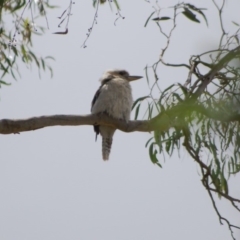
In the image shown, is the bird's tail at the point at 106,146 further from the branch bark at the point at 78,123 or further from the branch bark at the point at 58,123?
the branch bark at the point at 58,123

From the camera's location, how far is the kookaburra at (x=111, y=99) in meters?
4.71

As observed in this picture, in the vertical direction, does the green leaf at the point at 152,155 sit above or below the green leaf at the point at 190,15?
below

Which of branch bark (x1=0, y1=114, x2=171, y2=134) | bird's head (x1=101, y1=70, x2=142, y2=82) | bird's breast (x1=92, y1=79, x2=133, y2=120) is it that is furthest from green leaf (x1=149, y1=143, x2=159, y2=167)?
bird's head (x1=101, y1=70, x2=142, y2=82)

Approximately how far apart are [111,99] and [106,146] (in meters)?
0.44

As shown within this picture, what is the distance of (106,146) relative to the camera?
5.24 m

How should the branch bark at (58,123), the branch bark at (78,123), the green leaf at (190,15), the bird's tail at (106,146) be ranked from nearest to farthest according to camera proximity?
the branch bark at (78,123) < the green leaf at (190,15) < the branch bark at (58,123) < the bird's tail at (106,146)

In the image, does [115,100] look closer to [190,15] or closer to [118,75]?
[118,75]

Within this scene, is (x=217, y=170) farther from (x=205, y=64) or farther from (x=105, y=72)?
(x=105, y=72)

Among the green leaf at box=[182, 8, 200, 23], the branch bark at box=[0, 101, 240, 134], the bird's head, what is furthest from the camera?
the bird's head

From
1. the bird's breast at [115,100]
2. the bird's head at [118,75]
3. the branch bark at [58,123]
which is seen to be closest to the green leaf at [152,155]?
the branch bark at [58,123]

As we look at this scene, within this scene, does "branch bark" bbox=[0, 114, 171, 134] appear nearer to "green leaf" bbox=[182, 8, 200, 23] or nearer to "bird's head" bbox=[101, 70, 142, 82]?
"green leaf" bbox=[182, 8, 200, 23]

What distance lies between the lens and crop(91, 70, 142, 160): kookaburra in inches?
185

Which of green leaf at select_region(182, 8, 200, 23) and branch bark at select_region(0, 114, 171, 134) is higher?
green leaf at select_region(182, 8, 200, 23)

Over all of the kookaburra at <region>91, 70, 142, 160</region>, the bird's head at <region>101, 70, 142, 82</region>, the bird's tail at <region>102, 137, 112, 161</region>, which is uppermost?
the bird's head at <region>101, 70, 142, 82</region>
